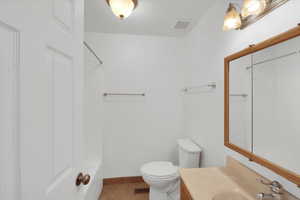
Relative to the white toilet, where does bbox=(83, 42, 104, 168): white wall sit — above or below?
above

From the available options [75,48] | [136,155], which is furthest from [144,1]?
[136,155]

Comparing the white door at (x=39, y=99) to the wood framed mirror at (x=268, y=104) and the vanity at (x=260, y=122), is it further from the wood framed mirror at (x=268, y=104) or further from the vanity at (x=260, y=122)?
the wood framed mirror at (x=268, y=104)

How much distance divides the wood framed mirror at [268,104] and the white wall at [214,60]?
0.10 metres

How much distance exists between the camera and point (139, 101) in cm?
257

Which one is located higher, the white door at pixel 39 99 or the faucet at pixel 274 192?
the white door at pixel 39 99

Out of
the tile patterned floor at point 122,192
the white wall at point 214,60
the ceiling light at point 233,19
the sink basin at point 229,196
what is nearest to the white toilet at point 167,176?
the white wall at point 214,60

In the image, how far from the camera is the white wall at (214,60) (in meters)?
0.98

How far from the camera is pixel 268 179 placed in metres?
1.02

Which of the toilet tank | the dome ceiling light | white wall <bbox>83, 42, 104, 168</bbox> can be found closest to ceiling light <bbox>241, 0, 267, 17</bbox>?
the dome ceiling light

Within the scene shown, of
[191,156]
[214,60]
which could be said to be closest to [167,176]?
[191,156]

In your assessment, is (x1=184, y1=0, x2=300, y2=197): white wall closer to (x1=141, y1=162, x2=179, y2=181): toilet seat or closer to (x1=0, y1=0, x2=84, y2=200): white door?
(x1=141, y1=162, x2=179, y2=181): toilet seat

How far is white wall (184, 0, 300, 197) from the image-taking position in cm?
98

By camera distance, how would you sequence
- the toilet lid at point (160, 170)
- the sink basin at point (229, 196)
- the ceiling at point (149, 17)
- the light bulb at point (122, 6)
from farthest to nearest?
the toilet lid at point (160, 170) < the ceiling at point (149, 17) < the light bulb at point (122, 6) < the sink basin at point (229, 196)

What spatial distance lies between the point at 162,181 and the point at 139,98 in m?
1.27
